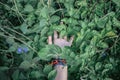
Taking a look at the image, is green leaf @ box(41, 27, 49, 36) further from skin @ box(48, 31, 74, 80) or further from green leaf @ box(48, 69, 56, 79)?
green leaf @ box(48, 69, 56, 79)

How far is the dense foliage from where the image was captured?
1549 mm

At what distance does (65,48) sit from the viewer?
1550mm

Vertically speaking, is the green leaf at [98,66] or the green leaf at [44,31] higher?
the green leaf at [44,31]

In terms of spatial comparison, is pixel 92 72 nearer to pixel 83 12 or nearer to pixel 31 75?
pixel 31 75

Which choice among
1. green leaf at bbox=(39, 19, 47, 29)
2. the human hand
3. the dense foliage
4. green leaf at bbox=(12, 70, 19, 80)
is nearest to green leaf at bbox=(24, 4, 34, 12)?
the dense foliage

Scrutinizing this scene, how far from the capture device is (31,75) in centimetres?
154

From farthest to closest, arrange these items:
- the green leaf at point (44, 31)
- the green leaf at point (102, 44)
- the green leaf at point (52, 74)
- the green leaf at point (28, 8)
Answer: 1. the green leaf at point (28, 8)
2. the green leaf at point (44, 31)
3. the green leaf at point (102, 44)
4. the green leaf at point (52, 74)

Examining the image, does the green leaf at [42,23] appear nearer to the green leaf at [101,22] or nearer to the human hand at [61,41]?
the human hand at [61,41]

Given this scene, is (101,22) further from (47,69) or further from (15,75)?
(15,75)

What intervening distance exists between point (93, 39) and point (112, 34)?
0.44 ft

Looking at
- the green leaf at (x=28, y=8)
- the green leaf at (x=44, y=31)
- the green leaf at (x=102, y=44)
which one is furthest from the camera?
the green leaf at (x=28, y=8)

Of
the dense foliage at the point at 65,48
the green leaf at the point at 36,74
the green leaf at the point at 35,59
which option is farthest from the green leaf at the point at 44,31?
the green leaf at the point at 36,74

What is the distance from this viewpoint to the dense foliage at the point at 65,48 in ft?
5.08

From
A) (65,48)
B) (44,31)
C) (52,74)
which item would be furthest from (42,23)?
(52,74)
